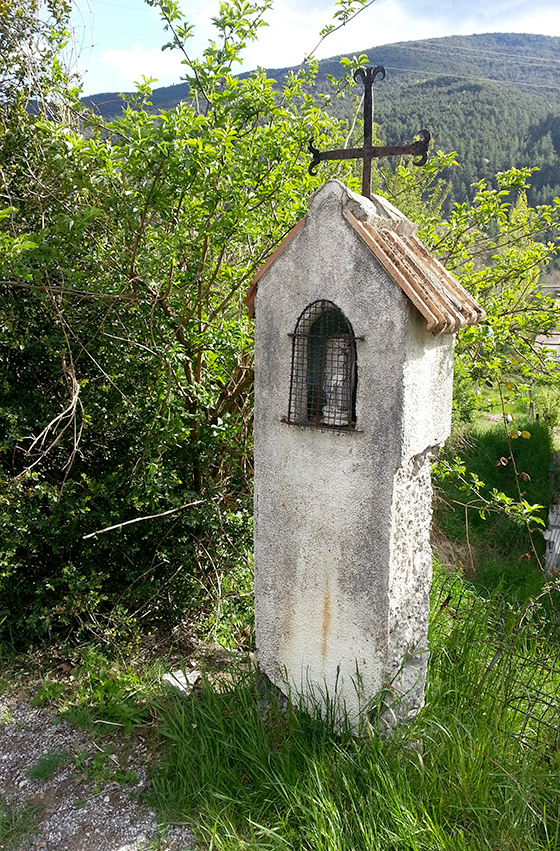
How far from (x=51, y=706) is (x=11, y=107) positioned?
13.7ft

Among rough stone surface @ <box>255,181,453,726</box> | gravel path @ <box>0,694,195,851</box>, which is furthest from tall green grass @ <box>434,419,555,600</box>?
gravel path @ <box>0,694,195,851</box>

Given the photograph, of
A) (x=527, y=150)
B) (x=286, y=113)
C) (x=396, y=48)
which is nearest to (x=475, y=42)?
(x=396, y=48)

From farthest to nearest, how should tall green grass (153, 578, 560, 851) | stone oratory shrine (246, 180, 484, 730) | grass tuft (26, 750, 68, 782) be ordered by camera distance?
grass tuft (26, 750, 68, 782), stone oratory shrine (246, 180, 484, 730), tall green grass (153, 578, 560, 851)

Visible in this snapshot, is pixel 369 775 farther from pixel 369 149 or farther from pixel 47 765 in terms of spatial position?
pixel 369 149

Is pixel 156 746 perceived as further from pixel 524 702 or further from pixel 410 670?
pixel 524 702

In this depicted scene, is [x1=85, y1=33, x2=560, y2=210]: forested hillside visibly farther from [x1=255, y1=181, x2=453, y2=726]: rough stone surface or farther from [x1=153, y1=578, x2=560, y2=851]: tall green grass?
[x1=153, y1=578, x2=560, y2=851]: tall green grass

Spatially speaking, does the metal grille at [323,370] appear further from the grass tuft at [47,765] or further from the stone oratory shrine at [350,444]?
the grass tuft at [47,765]

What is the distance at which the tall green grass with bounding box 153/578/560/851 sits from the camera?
2.72 m

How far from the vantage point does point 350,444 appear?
9.91ft

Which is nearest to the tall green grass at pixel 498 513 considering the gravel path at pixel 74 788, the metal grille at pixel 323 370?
the metal grille at pixel 323 370

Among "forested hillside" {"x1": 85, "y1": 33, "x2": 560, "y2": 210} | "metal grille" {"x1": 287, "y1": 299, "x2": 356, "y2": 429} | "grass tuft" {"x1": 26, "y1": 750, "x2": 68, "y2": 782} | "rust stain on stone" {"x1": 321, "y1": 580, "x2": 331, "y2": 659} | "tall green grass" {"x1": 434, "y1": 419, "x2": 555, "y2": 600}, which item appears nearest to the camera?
"metal grille" {"x1": 287, "y1": 299, "x2": 356, "y2": 429}

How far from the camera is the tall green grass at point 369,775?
2717 millimetres

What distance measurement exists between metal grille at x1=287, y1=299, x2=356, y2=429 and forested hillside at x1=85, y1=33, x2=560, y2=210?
20778mm

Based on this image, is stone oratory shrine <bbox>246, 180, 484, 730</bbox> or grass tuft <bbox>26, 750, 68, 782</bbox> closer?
stone oratory shrine <bbox>246, 180, 484, 730</bbox>
